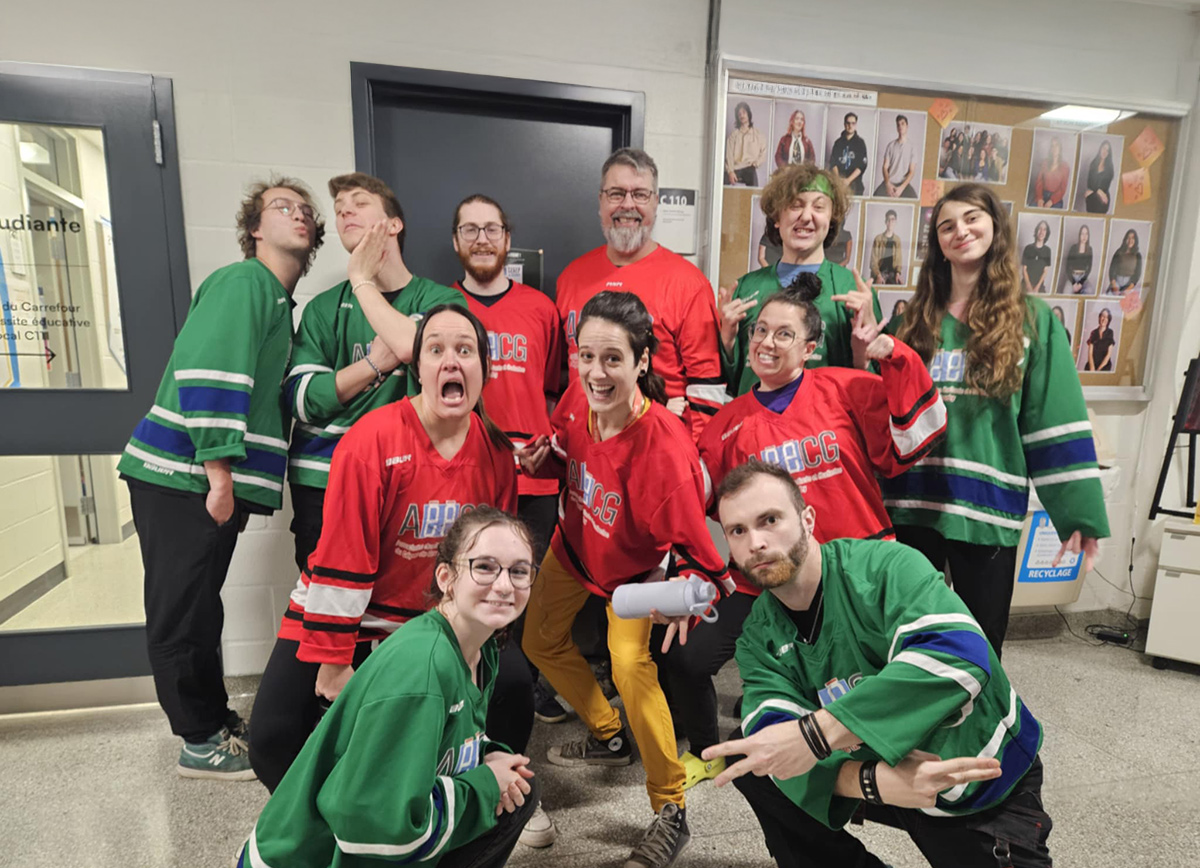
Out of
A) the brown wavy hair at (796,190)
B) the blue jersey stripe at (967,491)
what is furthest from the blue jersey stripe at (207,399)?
the blue jersey stripe at (967,491)

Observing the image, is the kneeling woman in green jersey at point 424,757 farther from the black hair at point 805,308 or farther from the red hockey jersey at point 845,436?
the black hair at point 805,308

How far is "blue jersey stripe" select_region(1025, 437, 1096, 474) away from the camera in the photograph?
6.15 feet

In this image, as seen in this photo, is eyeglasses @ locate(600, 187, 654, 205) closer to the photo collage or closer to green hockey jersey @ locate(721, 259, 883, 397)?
green hockey jersey @ locate(721, 259, 883, 397)

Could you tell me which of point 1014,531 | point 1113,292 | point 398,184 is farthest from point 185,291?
point 1113,292

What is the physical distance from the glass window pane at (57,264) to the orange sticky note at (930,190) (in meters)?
3.24

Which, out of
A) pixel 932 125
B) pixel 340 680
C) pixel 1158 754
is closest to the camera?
pixel 340 680

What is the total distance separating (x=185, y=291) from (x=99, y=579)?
1.54 meters

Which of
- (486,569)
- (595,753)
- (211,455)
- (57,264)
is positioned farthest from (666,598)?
(57,264)

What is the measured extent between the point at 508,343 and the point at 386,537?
82cm

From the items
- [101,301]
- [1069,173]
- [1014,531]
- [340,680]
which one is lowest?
[340,680]

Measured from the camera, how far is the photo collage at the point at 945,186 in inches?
106

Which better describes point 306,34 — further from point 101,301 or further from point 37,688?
point 37,688

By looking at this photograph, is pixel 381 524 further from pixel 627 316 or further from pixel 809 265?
pixel 809 265

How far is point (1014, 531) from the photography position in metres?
1.92
